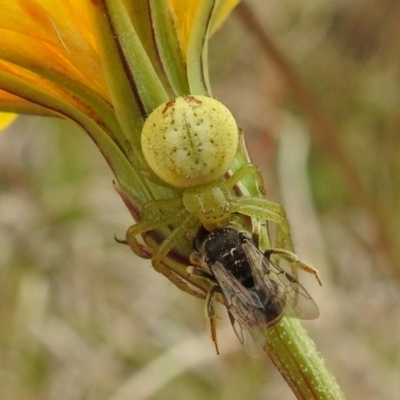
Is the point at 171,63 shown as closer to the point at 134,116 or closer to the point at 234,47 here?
the point at 134,116

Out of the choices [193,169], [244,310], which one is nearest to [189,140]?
[193,169]

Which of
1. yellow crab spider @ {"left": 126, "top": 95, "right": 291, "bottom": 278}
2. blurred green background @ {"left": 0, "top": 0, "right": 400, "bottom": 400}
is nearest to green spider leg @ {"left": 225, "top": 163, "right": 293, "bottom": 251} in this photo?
yellow crab spider @ {"left": 126, "top": 95, "right": 291, "bottom": 278}

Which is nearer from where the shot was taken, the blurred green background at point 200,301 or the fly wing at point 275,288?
the fly wing at point 275,288

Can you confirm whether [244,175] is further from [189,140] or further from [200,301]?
[200,301]

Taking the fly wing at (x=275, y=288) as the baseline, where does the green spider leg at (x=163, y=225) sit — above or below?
above

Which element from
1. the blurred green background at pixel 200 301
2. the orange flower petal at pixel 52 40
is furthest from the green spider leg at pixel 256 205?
the blurred green background at pixel 200 301

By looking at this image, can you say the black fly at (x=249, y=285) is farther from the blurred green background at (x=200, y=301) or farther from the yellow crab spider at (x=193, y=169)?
the blurred green background at (x=200, y=301)
